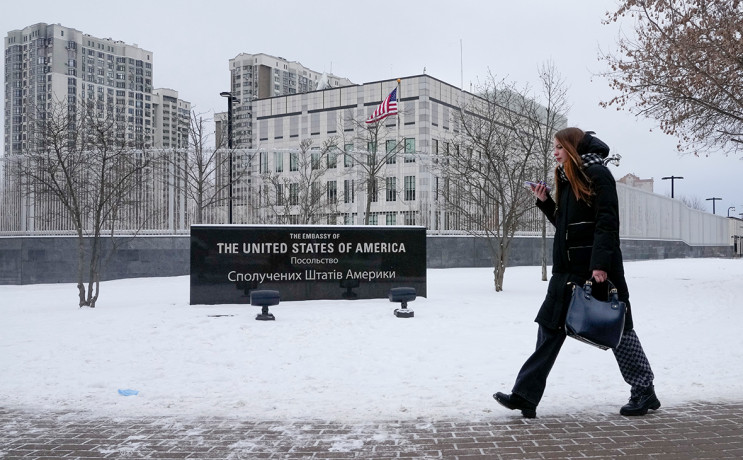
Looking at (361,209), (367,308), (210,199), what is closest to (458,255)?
(361,209)

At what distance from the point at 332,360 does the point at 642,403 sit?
3.36 metres

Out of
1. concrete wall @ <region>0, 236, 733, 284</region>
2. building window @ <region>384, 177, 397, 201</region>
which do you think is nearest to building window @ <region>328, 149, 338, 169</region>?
building window @ <region>384, 177, 397, 201</region>

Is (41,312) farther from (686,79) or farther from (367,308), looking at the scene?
(686,79)

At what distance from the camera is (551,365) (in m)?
4.47

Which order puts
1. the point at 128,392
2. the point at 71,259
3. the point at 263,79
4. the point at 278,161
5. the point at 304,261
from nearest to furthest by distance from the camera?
the point at 128,392
the point at 304,261
the point at 71,259
the point at 278,161
the point at 263,79

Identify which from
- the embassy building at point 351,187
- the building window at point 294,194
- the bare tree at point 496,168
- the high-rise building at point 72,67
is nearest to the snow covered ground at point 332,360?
the bare tree at point 496,168

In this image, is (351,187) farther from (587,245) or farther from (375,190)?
(587,245)

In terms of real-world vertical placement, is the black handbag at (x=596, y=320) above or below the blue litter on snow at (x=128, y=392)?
above

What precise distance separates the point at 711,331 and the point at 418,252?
16.9 feet

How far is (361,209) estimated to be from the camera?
2116cm

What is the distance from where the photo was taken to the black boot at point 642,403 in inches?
179

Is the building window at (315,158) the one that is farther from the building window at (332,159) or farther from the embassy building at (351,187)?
the building window at (332,159)

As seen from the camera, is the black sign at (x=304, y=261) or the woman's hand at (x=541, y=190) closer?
the woman's hand at (x=541, y=190)

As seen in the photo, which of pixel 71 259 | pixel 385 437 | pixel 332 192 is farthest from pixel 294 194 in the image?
pixel 385 437
